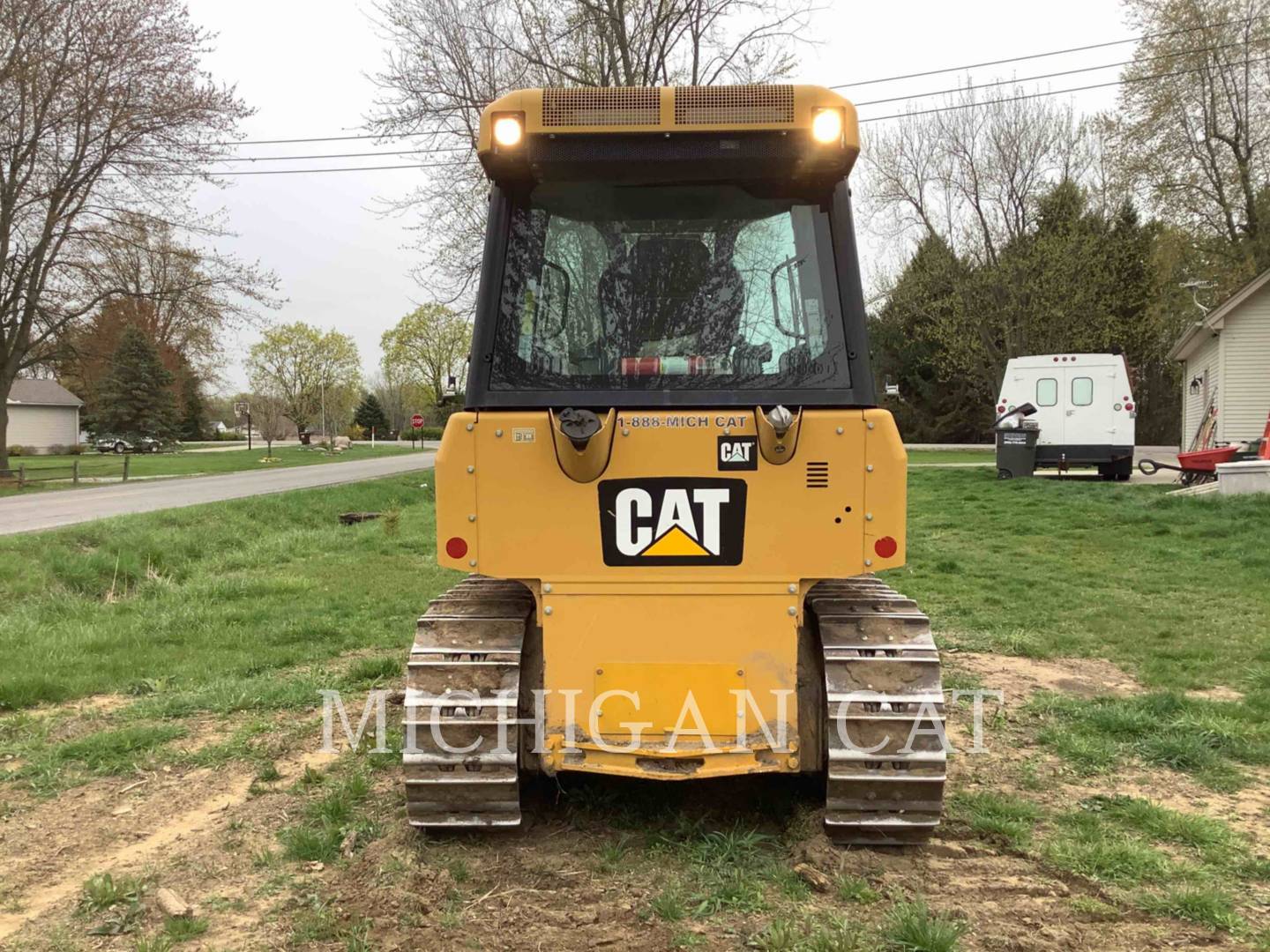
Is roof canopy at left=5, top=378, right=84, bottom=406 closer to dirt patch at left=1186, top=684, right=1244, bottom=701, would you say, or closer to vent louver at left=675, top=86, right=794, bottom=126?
vent louver at left=675, top=86, right=794, bottom=126

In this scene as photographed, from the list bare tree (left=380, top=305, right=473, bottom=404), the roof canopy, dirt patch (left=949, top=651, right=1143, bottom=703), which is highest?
bare tree (left=380, top=305, right=473, bottom=404)

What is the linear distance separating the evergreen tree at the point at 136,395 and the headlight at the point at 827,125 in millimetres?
50256

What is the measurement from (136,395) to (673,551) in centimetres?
5126

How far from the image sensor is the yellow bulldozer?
325cm

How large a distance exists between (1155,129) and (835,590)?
2906cm

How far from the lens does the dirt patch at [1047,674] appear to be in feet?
18.4

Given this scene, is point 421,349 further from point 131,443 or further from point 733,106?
point 733,106

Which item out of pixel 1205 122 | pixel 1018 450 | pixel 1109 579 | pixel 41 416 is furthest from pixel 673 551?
pixel 41 416

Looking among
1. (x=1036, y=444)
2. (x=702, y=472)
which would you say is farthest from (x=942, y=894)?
(x=1036, y=444)

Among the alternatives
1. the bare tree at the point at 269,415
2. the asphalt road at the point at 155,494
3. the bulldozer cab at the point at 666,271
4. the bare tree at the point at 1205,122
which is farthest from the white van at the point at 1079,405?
the bare tree at the point at 269,415

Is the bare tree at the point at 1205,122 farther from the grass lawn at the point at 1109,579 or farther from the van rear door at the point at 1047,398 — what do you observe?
the grass lawn at the point at 1109,579

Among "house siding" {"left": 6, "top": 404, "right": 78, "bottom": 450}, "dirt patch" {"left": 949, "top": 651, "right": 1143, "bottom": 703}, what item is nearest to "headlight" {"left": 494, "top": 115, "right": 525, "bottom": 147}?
"dirt patch" {"left": 949, "top": 651, "right": 1143, "bottom": 703}

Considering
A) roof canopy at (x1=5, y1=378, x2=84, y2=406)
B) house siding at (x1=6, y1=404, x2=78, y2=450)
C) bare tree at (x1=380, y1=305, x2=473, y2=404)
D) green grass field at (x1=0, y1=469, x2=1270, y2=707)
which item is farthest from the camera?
bare tree at (x1=380, y1=305, x2=473, y2=404)

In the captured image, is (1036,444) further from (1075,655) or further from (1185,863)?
(1185,863)
